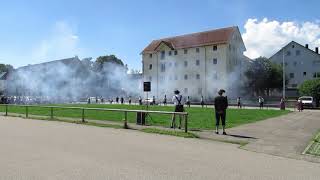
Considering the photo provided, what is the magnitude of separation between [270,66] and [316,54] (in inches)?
564

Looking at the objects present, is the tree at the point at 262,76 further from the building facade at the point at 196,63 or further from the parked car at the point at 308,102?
the parked car at the point at 308,102

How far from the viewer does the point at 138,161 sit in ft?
27.4

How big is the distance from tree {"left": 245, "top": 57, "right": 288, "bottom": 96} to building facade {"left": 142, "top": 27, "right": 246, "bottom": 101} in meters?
2.22

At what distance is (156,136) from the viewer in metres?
13.5

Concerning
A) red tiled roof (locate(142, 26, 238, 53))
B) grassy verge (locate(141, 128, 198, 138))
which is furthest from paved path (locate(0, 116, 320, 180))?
red tiled roof (locate(142, 26, 238, 53))

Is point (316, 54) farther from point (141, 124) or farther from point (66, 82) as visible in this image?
point (141, 124)

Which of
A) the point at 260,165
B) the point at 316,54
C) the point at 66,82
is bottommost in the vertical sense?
the point at 260,165

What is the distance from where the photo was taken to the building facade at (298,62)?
256 ft

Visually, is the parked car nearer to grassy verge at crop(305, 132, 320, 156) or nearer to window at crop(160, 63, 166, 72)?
window at crop(160, 63, 166, 72)

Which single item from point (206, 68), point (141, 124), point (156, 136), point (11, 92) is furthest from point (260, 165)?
point (11, 92)

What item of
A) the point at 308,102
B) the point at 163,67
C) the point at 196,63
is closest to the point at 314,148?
the point at 308,102

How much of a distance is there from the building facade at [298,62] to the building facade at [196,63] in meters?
10.3

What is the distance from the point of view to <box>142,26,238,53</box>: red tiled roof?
2682 inches

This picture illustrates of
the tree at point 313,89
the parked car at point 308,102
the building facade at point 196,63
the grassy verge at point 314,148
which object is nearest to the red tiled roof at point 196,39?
the building facade at point 196,63
